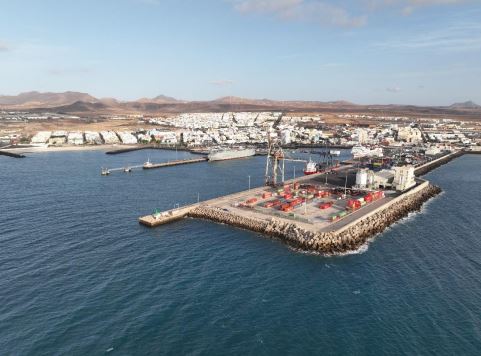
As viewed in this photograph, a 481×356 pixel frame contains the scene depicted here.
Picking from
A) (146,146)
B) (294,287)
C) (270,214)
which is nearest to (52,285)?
(294,287)

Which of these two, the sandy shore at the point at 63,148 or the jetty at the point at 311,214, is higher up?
the jetty at the point at 311,214

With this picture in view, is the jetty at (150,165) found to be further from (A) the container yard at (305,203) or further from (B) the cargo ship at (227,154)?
(A) the container yard at (305,203)

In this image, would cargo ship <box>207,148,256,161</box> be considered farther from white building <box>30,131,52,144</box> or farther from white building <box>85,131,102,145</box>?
white building <box>30,131,52,144</box>

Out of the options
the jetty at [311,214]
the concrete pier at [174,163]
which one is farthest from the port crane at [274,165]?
the concrete pier at [174,163]

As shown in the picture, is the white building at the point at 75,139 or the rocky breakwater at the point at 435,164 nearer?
the rocky breakwater at the point at 435,164

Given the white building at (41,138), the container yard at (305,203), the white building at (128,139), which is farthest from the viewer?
the white building at (128,139)

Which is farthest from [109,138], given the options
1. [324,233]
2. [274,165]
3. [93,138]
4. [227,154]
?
[324,233]
